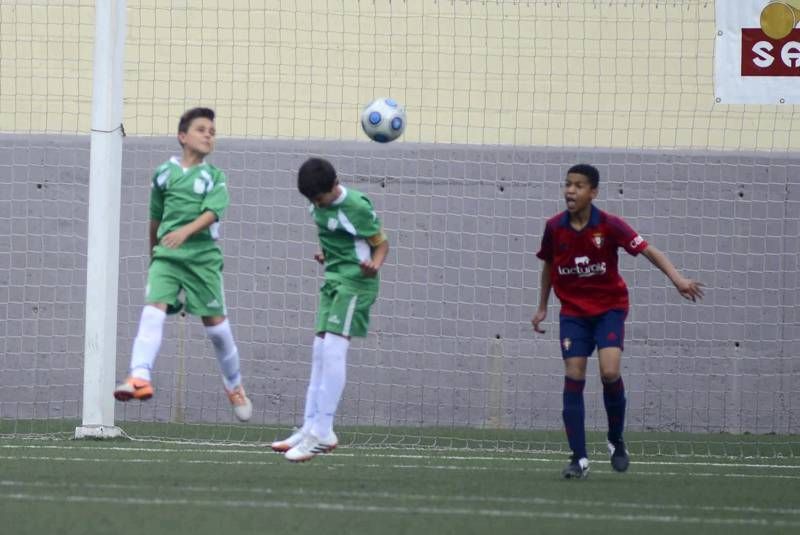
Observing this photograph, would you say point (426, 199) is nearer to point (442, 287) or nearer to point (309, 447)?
point (442, 287)

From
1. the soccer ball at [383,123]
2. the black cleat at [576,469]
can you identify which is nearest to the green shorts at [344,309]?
the black cleat at [576,469]

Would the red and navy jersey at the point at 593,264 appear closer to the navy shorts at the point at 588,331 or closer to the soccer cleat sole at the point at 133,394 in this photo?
Result: the navy shorts at the point at 588,331

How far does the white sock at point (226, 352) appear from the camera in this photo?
8203 mm

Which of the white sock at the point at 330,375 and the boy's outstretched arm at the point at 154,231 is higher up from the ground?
the boy's outstretched arm at the point at 154,231

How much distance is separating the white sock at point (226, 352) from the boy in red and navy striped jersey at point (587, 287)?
5.86 ft

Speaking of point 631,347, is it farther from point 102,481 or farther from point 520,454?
point 102,481

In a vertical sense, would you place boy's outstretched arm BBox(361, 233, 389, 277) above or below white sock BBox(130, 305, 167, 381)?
above

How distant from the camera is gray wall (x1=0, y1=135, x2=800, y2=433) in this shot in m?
12.6

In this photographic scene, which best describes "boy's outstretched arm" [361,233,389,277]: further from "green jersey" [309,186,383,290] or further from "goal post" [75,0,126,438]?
"goal post" [75,0,126,438]

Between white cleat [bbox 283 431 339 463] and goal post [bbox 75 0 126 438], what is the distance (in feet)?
9.63

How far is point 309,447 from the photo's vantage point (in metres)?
7.68

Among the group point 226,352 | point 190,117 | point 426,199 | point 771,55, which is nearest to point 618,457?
point 226,352

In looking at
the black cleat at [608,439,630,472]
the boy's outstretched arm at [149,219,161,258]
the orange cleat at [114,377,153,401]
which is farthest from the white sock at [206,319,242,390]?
the black cleat at [608,439,630,472]

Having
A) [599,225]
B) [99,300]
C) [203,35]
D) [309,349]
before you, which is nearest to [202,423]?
[309,349]
